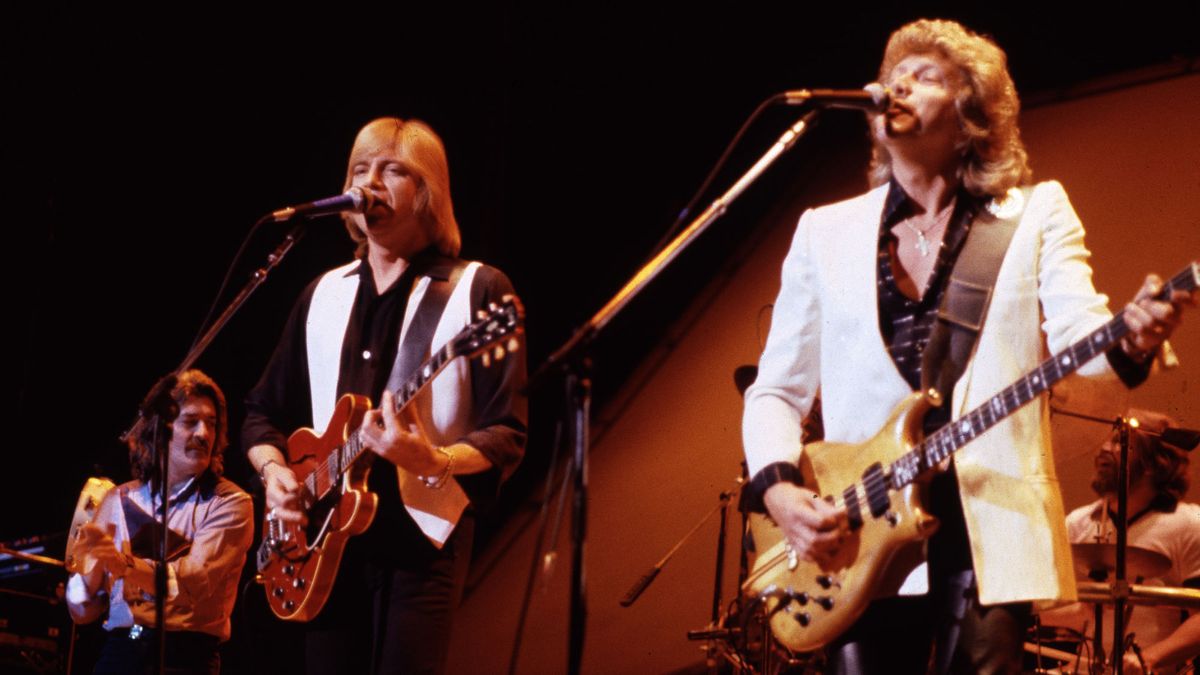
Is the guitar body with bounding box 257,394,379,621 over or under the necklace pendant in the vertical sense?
under

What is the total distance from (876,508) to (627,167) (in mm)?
4547

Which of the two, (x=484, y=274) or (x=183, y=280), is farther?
(x=183, y=280)

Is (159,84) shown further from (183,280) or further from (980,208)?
(980,208)

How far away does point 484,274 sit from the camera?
12.2 feet

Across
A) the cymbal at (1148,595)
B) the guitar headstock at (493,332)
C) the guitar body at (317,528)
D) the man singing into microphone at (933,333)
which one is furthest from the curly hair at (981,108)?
the cymbal at (1148,595)

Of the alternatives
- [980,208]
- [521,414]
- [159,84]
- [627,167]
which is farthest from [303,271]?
[980,208]

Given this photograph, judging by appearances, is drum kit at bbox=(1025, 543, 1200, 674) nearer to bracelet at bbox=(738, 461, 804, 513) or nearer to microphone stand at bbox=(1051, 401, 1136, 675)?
microphone stand at bbox=(1051, 401, 1136, 675)

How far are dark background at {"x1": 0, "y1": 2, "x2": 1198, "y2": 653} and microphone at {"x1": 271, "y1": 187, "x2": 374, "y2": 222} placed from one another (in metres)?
2.97

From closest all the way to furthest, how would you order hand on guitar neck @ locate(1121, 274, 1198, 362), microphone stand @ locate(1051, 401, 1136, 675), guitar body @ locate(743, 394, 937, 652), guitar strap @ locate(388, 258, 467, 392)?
hand on guitar neck @ locate(1121, 274, 1198, 362) → guitar body @ locate(743, 394, 937, 652) → guitar strap @ locate(388, 258, 467, 392) → microphone stand @ locate(1051, 401, 1136, 675)

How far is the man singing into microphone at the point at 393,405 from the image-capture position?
3273 mm

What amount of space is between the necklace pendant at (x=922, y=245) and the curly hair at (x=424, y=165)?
1.52 m

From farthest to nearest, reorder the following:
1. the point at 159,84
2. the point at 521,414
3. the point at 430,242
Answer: the point at 159,84
the point at 430,242
the point at 521,414

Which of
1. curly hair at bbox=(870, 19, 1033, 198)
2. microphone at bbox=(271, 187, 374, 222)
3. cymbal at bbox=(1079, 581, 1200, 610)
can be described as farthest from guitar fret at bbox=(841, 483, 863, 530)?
cymbal at bbox=(1079, 581, 1200, 610)

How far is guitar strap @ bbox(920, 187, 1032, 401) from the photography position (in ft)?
8.91
